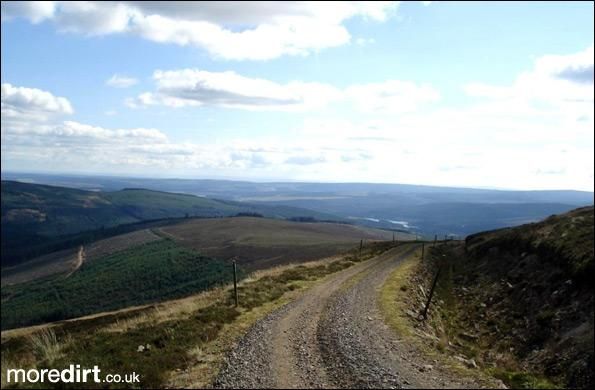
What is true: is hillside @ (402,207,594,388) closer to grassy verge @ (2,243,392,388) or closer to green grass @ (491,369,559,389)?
green grass @ (491,369,559,389)

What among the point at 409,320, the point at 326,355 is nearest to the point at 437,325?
the point at 409,320

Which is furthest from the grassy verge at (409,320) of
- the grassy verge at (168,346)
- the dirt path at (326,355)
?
the grassy verge at (168,346)

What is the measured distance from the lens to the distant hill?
22.6 meters

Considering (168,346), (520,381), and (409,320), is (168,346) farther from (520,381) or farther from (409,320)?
(520,381)

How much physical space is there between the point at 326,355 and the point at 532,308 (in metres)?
20.7

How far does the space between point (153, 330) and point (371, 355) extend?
11.5m

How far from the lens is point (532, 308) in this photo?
32.5 meters

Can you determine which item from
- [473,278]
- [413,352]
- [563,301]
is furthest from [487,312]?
[413,352]

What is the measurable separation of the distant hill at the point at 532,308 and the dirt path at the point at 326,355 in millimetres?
2989

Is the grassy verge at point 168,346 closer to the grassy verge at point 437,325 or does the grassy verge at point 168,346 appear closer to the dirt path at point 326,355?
the dirt path at point 326,355

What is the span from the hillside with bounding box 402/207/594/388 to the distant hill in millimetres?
43

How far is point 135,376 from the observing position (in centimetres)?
1669

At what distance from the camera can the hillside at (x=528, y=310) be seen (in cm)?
2230

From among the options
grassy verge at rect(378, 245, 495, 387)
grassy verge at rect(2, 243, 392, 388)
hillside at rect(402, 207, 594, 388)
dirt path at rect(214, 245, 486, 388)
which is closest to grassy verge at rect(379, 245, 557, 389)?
grassy verge at rect(378, 245, 495, 387)
